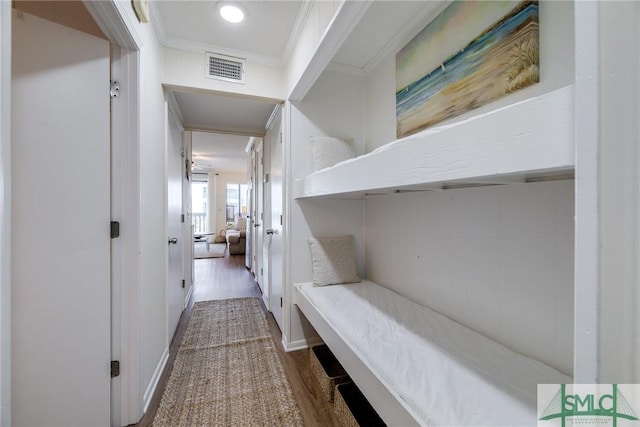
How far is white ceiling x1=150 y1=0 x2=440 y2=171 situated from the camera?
1583mm

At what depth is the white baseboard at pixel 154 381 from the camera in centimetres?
150

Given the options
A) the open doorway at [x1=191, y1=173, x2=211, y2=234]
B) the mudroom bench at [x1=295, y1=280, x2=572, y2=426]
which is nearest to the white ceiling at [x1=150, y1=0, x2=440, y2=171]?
the mudroom bench at [x1=295, y1=280, x2=572, y2=426]

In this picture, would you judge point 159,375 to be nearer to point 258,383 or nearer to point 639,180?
point 258,383

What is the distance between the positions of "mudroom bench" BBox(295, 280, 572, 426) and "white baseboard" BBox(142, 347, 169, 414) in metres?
1.06

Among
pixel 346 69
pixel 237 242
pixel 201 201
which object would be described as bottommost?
pixel 237 242

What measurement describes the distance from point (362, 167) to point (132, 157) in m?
1.18

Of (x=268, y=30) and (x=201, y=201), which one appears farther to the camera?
(x=201, y=201)

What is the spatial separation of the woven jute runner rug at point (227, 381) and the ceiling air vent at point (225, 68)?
213 cm

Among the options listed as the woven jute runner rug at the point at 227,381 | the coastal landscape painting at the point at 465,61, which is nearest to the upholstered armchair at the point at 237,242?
the woven jute runner rug at the point at 227,381

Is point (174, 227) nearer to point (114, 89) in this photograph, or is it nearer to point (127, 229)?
point (127, 229)

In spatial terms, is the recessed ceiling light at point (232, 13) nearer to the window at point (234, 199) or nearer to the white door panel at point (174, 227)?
the white door panel at point (174, 227)

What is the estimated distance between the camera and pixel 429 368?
1.01 meters

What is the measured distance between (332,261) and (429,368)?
1.18m

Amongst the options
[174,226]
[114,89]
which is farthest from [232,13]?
[174,226]
